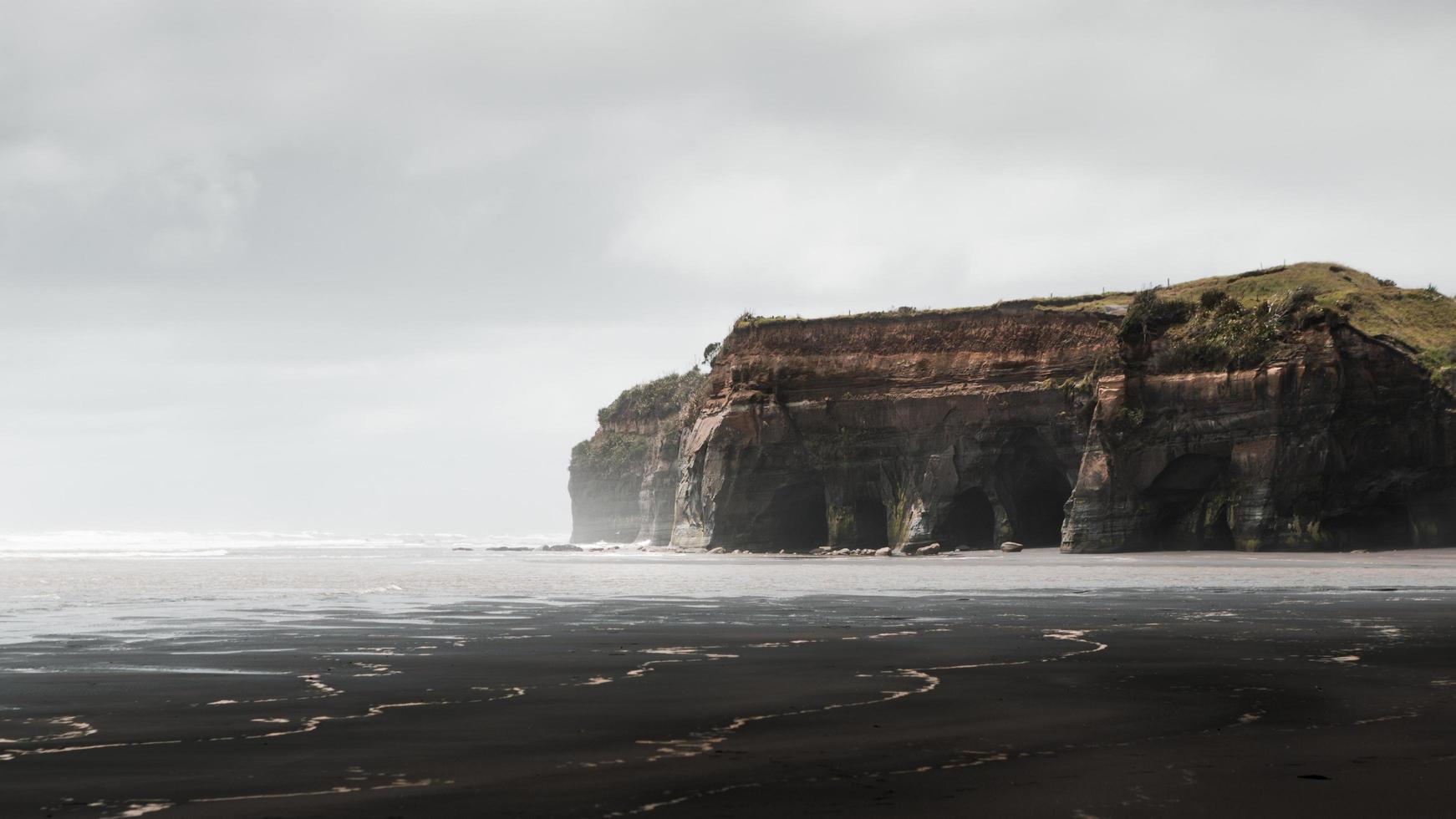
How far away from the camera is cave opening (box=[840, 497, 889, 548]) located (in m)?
76.7

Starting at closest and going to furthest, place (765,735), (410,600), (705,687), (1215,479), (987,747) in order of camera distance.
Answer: (987,747), (765,735), (705,687), (410,600), (1215,479)

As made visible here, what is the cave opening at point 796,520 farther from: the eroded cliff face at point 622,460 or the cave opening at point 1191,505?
the eroded cliff face at point 622,460

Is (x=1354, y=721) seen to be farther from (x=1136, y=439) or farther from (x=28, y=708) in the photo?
(x=1136, y=439)

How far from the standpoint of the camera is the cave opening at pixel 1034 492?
7000 cm

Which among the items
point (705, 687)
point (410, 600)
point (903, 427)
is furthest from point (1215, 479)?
point (705, 687)

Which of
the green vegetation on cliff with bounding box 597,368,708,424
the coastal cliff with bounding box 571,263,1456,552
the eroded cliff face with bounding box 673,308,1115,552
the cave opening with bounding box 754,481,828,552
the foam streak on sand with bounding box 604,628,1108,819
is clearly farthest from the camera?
the green vegetation on cliff with bounding box 597,368,708,424

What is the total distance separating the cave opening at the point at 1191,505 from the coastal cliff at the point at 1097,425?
11 cm

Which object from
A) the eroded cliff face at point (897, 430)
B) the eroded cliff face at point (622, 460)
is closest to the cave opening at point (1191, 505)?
the eroded cliff face at point (897, 430)

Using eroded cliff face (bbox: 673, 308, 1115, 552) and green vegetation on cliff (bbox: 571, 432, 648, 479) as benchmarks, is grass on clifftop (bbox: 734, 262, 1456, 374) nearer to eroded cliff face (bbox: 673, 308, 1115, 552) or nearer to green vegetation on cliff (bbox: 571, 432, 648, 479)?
eroded cliff face (bbox: 673, 308, 1115, 552)

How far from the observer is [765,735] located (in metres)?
8.40

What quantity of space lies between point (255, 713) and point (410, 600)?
57.0ft

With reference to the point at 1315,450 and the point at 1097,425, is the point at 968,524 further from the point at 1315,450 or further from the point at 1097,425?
the point at 1315,450

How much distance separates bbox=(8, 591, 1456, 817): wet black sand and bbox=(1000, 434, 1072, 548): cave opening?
5311 centimetres

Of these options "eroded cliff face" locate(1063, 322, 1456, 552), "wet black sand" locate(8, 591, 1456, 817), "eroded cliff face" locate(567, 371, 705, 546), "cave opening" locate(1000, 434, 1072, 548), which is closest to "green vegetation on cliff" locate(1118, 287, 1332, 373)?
"eroded cliff face" locate(1063, 322, 1456, 552)
